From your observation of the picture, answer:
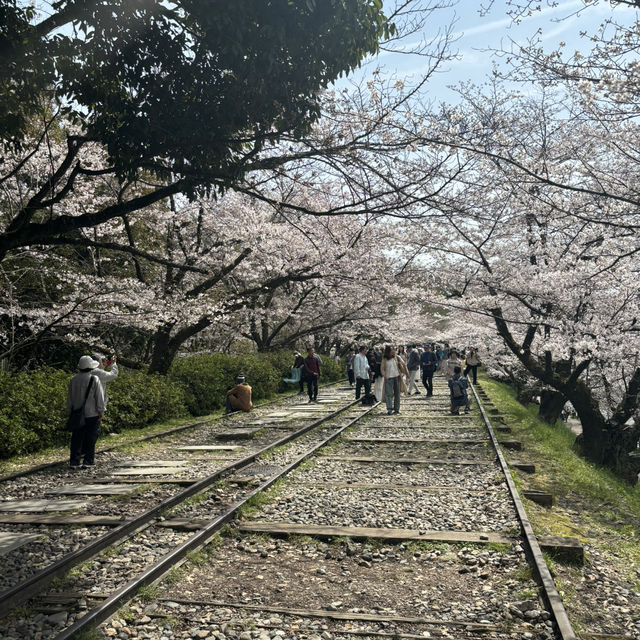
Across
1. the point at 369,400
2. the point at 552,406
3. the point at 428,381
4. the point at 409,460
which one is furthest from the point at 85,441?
the point at 552,406

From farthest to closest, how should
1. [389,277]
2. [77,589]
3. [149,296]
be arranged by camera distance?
[389,277], [149,296], [77,589]

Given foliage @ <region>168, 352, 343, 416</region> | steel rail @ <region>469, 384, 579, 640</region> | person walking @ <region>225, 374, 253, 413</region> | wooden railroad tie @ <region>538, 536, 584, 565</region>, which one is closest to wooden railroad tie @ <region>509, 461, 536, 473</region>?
steel rail @ <region>469, 384, 579, 640</region>

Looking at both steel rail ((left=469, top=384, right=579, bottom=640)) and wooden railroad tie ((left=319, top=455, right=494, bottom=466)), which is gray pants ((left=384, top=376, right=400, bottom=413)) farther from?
steel rail ((left=469, top=384, right=579, bottom=640))

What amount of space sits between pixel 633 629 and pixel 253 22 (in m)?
6.74

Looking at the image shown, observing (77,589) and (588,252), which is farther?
(588,252)

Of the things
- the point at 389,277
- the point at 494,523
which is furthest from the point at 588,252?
the point at 494,523

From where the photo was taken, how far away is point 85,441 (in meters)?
9.56

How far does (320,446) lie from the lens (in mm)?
11164

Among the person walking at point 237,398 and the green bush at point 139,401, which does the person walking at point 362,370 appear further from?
the green bush at point 139,401

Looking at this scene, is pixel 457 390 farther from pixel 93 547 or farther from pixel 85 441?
pixel 93 547

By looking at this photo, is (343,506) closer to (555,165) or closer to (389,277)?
(555,165)

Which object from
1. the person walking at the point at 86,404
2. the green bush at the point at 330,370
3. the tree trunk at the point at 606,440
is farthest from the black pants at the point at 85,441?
the green bush at the point at 330,370

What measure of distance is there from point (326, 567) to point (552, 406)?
1805 cm

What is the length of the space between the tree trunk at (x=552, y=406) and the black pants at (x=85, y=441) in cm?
1596
